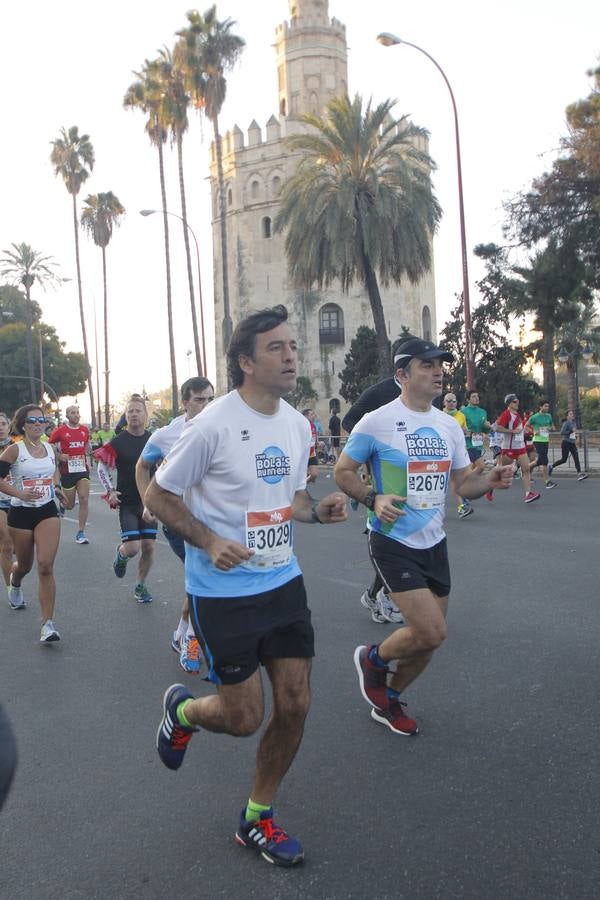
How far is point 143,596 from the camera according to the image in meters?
8.66

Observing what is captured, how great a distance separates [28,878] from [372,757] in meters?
1.70

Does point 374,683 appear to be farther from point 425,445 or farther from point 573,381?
point 573,381

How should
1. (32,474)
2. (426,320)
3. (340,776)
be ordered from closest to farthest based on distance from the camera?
(340,776)
(32,474)
(426,320)

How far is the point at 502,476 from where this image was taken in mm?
4562

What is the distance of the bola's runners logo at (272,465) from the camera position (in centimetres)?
356

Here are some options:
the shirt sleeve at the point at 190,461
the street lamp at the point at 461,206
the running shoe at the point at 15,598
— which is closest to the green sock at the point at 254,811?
the shirt sleeve at the point at 190,461

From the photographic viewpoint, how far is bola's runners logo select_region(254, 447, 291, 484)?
3.56 metres

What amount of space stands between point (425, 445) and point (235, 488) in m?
1.59

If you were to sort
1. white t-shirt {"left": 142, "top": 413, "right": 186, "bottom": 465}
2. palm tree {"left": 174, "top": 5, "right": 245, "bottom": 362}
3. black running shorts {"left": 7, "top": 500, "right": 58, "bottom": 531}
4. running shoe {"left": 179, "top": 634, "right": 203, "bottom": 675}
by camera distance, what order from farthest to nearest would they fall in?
palm tree {"left": 174, "top": 5, "right": 245, "bottom": 362}
black running shorts {"left": 7, "top": 500, "right": 58, "bottom": 531}
white t-shirt {"left": 142, "top": 413, "right": 186, "bottom": 465}
running shoe {"left": 179, "top": 634, "right": 203, "bottom": 675}

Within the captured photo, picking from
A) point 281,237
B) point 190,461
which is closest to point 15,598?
point 190,461

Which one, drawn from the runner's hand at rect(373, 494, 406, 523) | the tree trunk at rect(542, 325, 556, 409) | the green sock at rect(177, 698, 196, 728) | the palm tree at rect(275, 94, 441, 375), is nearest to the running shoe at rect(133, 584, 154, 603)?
the runner's hand at rect(373, 494, 406, 523)

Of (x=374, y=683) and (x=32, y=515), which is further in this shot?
(x=32, y=515)

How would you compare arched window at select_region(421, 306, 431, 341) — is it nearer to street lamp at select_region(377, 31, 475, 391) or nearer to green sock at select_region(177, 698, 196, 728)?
street lamp at select_region(377, 31, 475, 391)

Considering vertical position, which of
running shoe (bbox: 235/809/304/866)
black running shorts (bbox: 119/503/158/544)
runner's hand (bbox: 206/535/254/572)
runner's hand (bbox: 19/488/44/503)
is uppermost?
runner's hand (bbox: 206/535/254/572)
